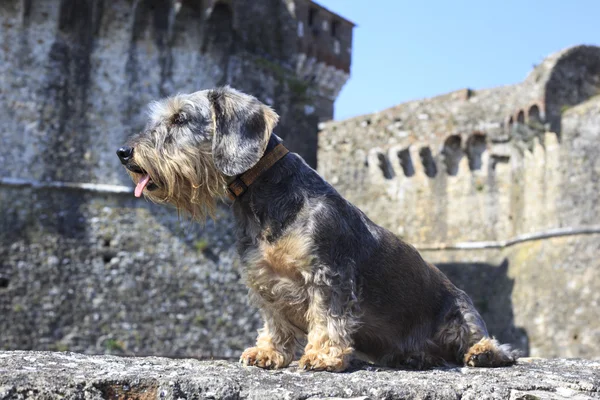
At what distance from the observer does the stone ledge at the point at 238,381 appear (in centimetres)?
259

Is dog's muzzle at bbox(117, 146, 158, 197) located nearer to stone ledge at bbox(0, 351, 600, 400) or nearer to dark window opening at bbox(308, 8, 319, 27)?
stone ledge at bbox(0, 351, 600, 400)

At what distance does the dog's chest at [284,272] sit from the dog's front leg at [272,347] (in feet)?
0.34

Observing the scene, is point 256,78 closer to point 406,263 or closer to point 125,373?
point 406,263

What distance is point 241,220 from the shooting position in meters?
3.59

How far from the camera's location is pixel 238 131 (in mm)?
3457

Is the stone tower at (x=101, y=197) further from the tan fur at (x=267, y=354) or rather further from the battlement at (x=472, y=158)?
the tan fur at (x=267, y=354)

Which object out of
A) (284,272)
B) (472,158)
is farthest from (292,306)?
(472,158)

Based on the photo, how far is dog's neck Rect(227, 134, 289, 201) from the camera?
3529 mm

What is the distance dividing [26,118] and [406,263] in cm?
1174

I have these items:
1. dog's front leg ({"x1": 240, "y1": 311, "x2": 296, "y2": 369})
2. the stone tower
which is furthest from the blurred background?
dog's front leg ({"x1": 240, "y1": 311, "x2": 296, "y2": 369})

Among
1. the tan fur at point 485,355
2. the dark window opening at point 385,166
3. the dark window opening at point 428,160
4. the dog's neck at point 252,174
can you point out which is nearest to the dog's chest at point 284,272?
the dog's neck at point 252,174

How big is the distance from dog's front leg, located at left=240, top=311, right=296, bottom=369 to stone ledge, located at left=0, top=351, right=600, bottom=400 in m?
0.12

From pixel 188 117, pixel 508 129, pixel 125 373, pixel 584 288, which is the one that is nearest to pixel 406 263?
pixel 188 117

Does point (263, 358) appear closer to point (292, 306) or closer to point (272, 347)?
point (272, 347)
